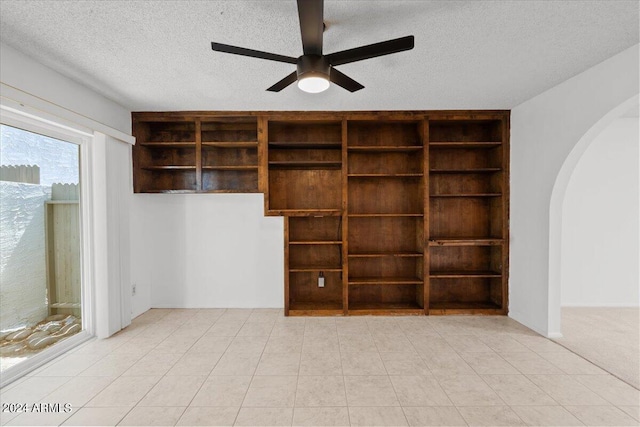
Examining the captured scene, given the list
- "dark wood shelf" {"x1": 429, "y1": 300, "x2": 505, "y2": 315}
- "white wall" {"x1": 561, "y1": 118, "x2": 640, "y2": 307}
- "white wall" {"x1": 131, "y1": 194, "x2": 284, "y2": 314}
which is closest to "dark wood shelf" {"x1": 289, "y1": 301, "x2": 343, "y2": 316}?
"white wall" {"x1": 131, "y1": 194, "x2": 284, "y2": 314}

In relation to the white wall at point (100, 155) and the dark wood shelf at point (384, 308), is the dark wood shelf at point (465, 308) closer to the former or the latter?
the dark wood shelf at point (384, 308)

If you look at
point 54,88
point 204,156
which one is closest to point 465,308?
point 204,156

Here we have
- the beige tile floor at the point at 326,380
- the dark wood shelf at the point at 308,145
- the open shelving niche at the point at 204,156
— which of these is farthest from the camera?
the open shelving niche at the point at 204,156

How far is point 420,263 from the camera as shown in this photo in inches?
151

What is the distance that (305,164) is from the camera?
388 cm

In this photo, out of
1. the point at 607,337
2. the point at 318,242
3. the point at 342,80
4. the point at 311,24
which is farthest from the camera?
the point at 318,242

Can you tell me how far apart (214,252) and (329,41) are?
297cm

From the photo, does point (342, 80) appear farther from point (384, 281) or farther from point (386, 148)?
point (384, 281)

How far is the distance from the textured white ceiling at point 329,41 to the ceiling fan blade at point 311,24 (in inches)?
9.2

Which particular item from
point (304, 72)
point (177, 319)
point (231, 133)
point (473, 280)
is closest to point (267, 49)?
point (304, 72)

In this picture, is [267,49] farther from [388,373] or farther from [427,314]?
[427,314]

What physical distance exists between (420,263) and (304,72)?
287cm

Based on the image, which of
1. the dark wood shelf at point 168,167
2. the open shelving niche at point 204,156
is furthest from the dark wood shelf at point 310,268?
the dark wood shelf at point 168,167

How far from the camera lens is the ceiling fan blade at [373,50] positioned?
65.7 inches
